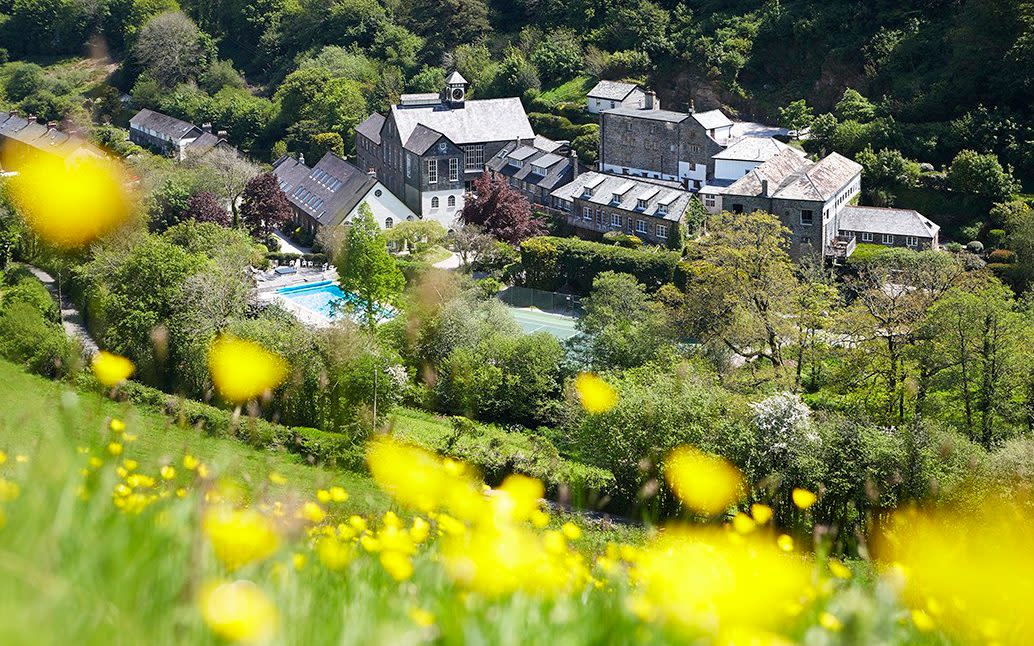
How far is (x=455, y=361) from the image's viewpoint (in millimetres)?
29547

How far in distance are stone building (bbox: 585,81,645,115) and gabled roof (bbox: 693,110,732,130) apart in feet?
17.1

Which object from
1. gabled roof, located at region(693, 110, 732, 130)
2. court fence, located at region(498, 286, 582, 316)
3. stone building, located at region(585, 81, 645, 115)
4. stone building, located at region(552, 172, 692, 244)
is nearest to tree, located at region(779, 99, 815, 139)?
gabled roof, located at region(693, 110, 732, 130)

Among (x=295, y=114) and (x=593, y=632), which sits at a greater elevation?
(x=593, y=632)

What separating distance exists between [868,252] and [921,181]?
572 cm

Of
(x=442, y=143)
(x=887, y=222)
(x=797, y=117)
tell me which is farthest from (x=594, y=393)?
(x=442, y=143)

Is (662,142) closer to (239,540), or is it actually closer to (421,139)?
(421,139)

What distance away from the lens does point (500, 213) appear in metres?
43.9

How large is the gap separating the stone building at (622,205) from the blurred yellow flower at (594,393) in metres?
13.8

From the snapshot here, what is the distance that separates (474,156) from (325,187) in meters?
7.09

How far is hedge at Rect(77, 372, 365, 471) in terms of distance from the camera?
22.8m

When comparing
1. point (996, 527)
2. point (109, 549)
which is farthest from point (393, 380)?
point (109, 549)

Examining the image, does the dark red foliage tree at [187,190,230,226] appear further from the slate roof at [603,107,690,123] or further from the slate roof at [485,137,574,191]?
the slate roof at [603,107,690,123]

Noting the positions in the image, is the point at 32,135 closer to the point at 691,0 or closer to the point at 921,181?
the point at 691,0

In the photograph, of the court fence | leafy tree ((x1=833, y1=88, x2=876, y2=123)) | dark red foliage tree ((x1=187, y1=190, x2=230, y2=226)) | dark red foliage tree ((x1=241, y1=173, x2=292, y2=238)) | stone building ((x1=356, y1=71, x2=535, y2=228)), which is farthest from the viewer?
stone building ((x1=356, y1=71, x2=535, y2=228))
